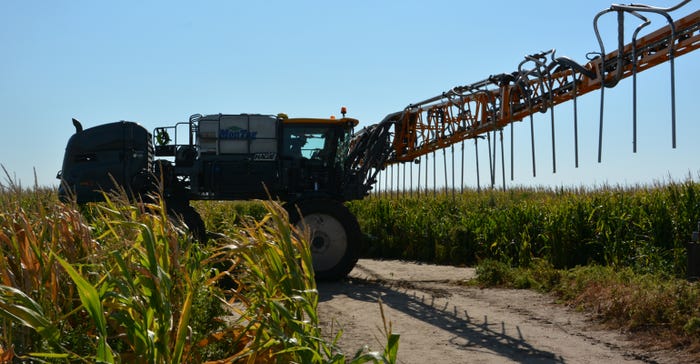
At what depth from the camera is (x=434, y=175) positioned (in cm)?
1399

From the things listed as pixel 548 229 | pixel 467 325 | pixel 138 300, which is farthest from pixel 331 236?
pixel 138 300

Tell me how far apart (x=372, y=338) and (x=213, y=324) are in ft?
8.31

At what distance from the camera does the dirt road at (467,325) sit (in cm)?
811

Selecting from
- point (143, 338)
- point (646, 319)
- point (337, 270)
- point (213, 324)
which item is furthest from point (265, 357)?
point (337, 270)

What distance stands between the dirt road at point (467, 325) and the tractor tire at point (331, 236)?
0.39 meters

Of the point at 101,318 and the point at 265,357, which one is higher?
the point at 101,318

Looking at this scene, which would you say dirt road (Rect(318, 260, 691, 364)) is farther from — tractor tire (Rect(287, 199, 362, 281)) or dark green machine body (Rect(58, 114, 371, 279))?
dark green machine body (Rect(58, 114, 371, 279))

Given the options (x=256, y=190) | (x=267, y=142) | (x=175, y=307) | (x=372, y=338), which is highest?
(x=267, y=142)

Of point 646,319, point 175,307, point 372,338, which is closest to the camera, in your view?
point 175,307

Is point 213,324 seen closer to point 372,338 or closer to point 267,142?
point 372,338

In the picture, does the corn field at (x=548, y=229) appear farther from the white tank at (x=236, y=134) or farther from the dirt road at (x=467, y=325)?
the white tank at (x=236, y=134)

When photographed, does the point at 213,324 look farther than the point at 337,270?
No

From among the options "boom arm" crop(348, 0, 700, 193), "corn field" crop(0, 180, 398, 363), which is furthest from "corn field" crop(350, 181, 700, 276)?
"corn field" crop(0, 180, 398, 363)

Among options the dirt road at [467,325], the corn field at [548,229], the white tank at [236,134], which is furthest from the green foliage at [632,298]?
the white tank at [236,134]
